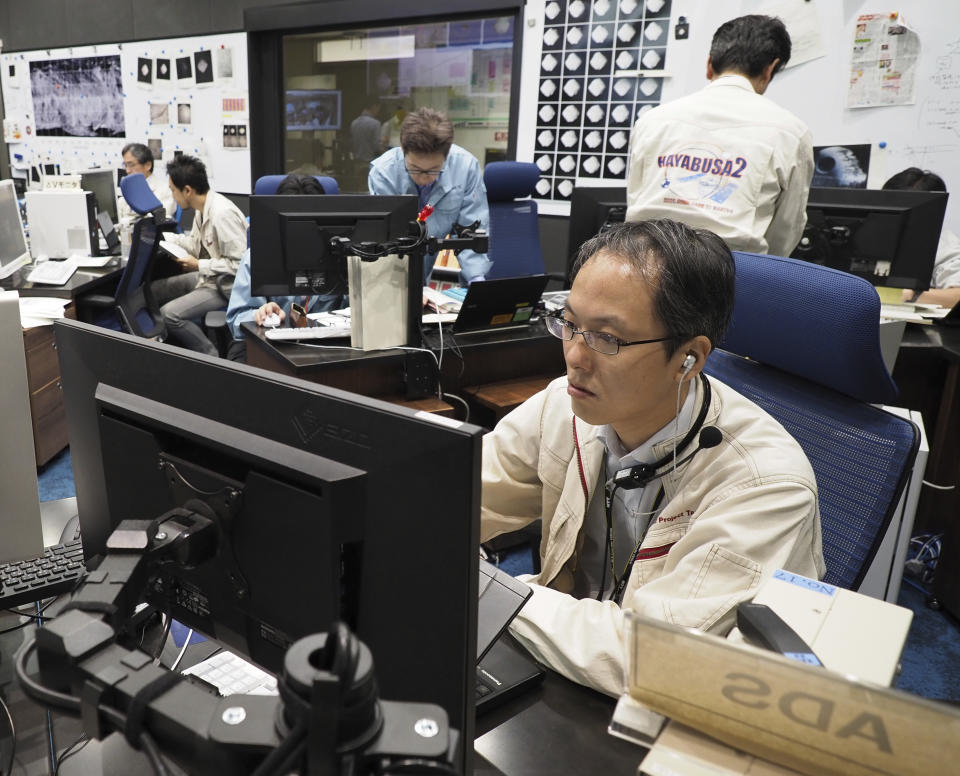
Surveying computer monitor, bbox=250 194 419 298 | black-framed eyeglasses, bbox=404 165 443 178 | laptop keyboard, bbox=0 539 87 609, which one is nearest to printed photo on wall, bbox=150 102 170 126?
black-framed eyeglasses, bbox=404 165 443 178

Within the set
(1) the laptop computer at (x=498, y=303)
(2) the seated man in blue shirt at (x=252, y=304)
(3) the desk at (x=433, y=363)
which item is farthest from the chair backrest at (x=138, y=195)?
(1) the laptop computer at (x=498, y=303)

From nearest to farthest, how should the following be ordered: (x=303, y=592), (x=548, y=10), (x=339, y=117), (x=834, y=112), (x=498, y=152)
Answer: (x=303, y=592), (x=834, y=112), (x=548, y=10), (x=498, y=152), (x=339, y=117)

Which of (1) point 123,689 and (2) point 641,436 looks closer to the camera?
(1) point 123,689

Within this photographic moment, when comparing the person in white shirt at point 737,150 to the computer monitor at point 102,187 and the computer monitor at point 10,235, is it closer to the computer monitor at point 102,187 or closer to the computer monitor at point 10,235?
the computer monitor at point 10,235

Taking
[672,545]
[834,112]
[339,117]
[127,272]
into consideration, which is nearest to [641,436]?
[672,545]

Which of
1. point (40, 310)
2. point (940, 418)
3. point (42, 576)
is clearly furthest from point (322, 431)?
point (40, 310)

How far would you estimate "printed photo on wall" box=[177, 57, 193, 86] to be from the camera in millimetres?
6023

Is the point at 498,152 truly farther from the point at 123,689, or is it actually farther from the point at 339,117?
the point at 123,689

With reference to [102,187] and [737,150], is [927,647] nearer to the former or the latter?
[737,150]

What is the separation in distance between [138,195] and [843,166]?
13.5 feet

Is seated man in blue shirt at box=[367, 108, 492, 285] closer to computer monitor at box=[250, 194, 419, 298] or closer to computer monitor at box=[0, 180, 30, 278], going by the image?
computer monitor at box=[250, 194, 419, 298]

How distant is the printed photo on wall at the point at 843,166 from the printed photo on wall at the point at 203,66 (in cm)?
448

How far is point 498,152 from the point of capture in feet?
16.5

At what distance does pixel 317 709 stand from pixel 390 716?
6 cm
